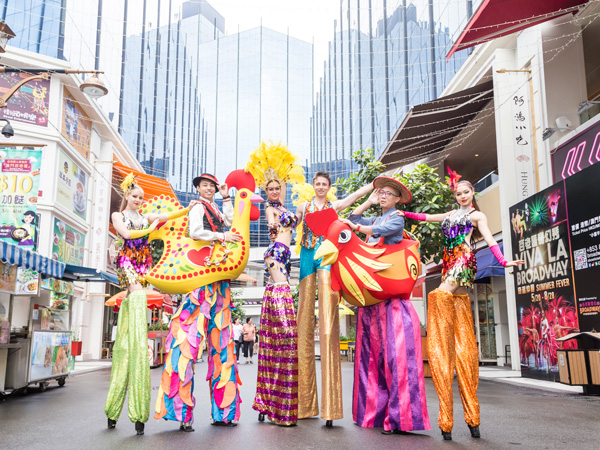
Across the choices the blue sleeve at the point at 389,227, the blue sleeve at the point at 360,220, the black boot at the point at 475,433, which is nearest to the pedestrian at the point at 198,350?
the blue sleeve at the point at 360,220

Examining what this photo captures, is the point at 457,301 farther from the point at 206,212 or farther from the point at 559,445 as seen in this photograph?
the point at 206,212

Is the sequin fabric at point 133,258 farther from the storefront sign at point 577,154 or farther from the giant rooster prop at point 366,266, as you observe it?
the storefront sign at point 577,154

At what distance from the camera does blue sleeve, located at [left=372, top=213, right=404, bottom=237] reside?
15.1 feet

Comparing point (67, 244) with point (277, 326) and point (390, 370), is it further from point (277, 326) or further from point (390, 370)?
point (390, 370)

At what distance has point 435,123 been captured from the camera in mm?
14445

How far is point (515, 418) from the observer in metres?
5.43

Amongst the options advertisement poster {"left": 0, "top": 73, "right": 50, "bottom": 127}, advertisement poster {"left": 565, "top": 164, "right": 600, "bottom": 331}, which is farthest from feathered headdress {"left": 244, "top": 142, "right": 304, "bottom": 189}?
advertisement poster {"left": 0, "top": 73, "right": 50, "bottom": 127}

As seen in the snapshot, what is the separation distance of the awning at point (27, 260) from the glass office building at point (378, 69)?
14.5m

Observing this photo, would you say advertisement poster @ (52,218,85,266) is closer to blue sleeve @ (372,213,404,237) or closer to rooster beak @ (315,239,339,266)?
rooster beak @ (315,239,339,266)

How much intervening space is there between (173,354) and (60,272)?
5132mm

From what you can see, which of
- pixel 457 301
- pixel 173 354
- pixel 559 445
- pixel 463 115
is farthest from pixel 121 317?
pixel 463 115

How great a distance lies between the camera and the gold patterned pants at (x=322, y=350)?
4.64m

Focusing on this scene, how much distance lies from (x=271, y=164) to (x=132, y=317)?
195 centimetres

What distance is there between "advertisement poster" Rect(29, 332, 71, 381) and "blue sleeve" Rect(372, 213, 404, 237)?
6700 millimetres
